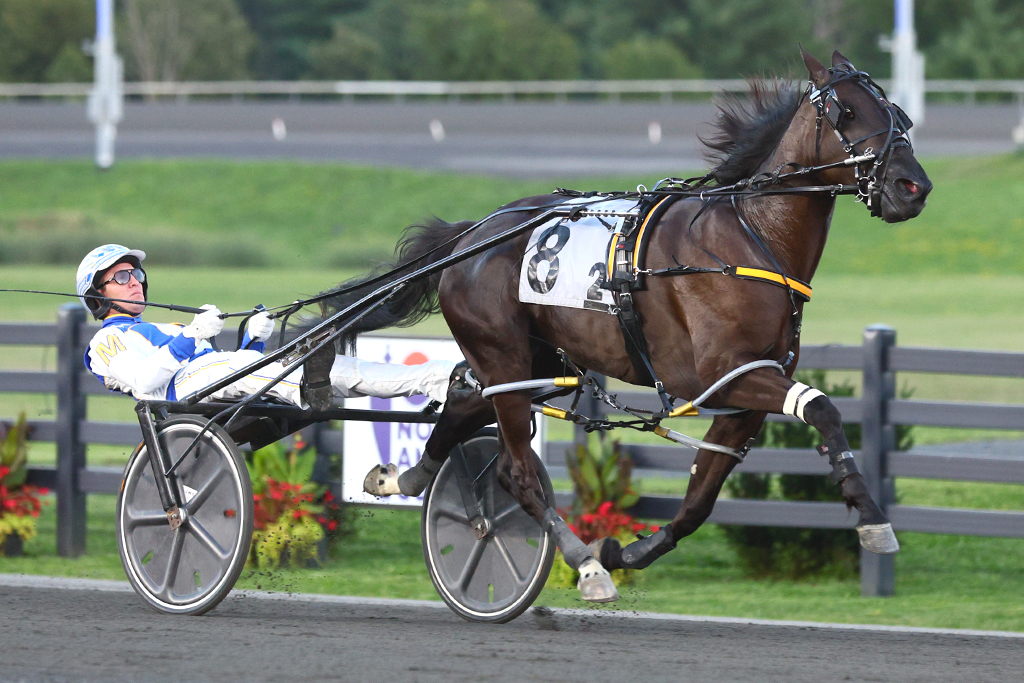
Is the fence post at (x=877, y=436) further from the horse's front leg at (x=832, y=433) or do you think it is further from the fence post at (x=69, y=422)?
the fence post at (x=69, y=422)

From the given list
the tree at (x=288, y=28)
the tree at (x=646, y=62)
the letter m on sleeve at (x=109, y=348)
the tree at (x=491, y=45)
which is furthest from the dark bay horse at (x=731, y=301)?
the tree at (x=288, y=28)

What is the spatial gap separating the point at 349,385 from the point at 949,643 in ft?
8.36

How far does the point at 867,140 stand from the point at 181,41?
3944cm

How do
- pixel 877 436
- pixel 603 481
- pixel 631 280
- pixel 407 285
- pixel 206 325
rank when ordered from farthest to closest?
pixel 603 481
pixel 877 436
pixel 407 285
pixel 206 325
pixel 631 280

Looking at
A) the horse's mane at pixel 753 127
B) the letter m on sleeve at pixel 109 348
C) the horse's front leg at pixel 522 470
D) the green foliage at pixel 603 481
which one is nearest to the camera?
the horse's mane at pixel 753 127

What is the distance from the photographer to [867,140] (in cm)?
541

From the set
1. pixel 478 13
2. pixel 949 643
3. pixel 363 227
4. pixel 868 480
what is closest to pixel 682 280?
pixel 949 643

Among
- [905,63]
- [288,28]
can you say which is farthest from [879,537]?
[288,28]

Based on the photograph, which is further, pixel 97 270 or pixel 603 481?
pixel 603 481

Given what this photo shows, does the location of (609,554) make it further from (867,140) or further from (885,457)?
(885,457)

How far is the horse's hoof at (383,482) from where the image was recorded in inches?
258

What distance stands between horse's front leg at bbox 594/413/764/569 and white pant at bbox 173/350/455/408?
1.07 meters

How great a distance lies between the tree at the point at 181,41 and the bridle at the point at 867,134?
38713mm

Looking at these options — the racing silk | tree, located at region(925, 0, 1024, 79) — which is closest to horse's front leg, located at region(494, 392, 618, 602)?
the racing silk
